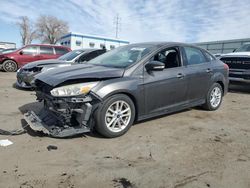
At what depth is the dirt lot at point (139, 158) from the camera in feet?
9.49

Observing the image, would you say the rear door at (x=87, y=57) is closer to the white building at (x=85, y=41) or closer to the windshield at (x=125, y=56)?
the windshield at (x=125, y=56)

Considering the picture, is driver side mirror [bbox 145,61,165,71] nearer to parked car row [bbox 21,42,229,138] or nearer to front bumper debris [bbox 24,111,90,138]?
parked car row [bbox 21,42,229,138]

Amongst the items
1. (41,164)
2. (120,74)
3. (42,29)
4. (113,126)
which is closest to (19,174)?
(41,164)

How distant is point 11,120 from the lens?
494 centimetres

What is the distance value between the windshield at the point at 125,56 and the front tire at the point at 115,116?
2.34 ft

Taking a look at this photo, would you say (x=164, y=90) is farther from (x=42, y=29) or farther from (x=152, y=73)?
(x=42, y=29)

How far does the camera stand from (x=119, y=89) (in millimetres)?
4074

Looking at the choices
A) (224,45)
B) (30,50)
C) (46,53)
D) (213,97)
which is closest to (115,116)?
(213,97)

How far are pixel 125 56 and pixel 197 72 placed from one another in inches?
64.2

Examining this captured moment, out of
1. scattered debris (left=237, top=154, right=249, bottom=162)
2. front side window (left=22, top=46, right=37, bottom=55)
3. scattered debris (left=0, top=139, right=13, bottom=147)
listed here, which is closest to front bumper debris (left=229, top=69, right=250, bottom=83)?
scattered debris (left=237, top=154, right=249, bottom=162)

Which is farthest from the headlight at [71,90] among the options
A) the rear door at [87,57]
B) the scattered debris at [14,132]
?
the rear door at [87,57]

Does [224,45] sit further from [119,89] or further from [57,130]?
[57,130]

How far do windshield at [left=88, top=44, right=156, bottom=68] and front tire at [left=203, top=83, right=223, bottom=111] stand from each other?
6.49 ft

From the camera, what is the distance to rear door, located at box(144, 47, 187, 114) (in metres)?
4.54
